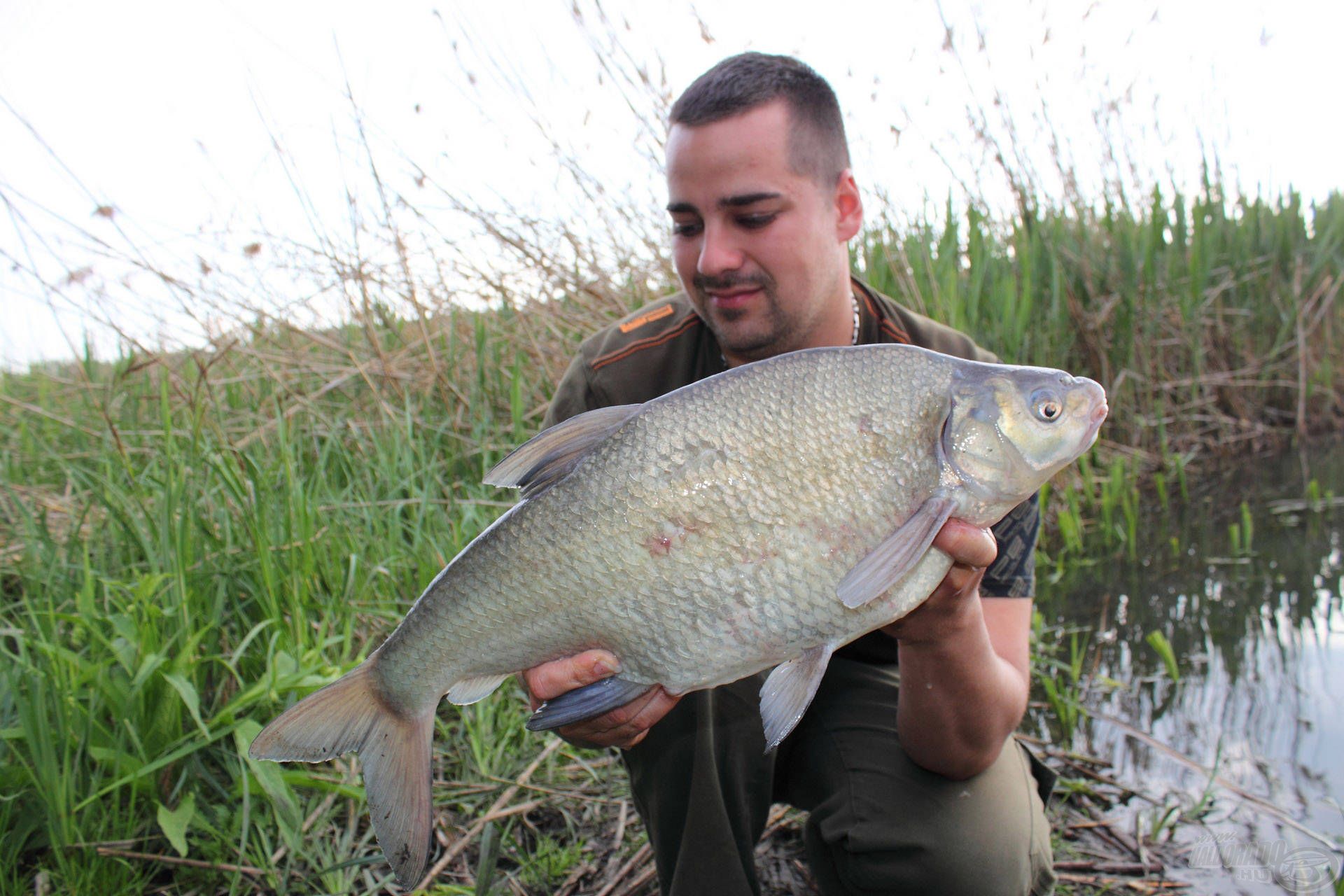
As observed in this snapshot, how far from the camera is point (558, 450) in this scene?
132 cm

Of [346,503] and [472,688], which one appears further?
[346,503]

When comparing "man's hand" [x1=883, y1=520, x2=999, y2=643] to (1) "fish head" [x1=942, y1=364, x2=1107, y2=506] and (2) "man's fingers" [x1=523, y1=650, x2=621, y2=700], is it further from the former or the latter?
(2) "man's fingers" [x1=523, y1=650, x2=621, y2=700]

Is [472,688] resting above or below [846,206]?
below

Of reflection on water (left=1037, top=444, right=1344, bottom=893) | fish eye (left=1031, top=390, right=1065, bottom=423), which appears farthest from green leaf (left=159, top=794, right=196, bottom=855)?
reflection on water (left=1037, top=444, right=1344, bottom=893)

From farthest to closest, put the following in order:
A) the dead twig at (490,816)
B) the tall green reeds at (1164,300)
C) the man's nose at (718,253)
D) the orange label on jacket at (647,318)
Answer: the tall green reeds at (1164,300), the orange label on jacket at (647,318), the man's nose at (718,253), the dead twig at (490,816)

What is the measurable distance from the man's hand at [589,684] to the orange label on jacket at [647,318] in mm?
1062

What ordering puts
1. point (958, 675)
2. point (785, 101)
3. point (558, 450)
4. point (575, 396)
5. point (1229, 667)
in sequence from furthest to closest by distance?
point (1229, 667)
point (575, 396)
point (785, 101)
point (958, 675)
point (558, 450)

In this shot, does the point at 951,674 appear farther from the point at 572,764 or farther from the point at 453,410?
the point at 453,410

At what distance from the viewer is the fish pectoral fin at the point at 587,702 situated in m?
1.33

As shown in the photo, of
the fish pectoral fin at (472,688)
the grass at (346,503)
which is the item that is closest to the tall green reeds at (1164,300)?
the grass at (346,503)

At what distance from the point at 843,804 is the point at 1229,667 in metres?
1.56

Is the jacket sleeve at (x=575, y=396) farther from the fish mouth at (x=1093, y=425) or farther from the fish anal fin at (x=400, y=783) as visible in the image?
the fish mouth at (x=1093, y=425)

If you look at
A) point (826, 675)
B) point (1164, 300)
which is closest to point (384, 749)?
point (826, 675)

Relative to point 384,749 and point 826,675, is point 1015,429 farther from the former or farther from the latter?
point 384,749
